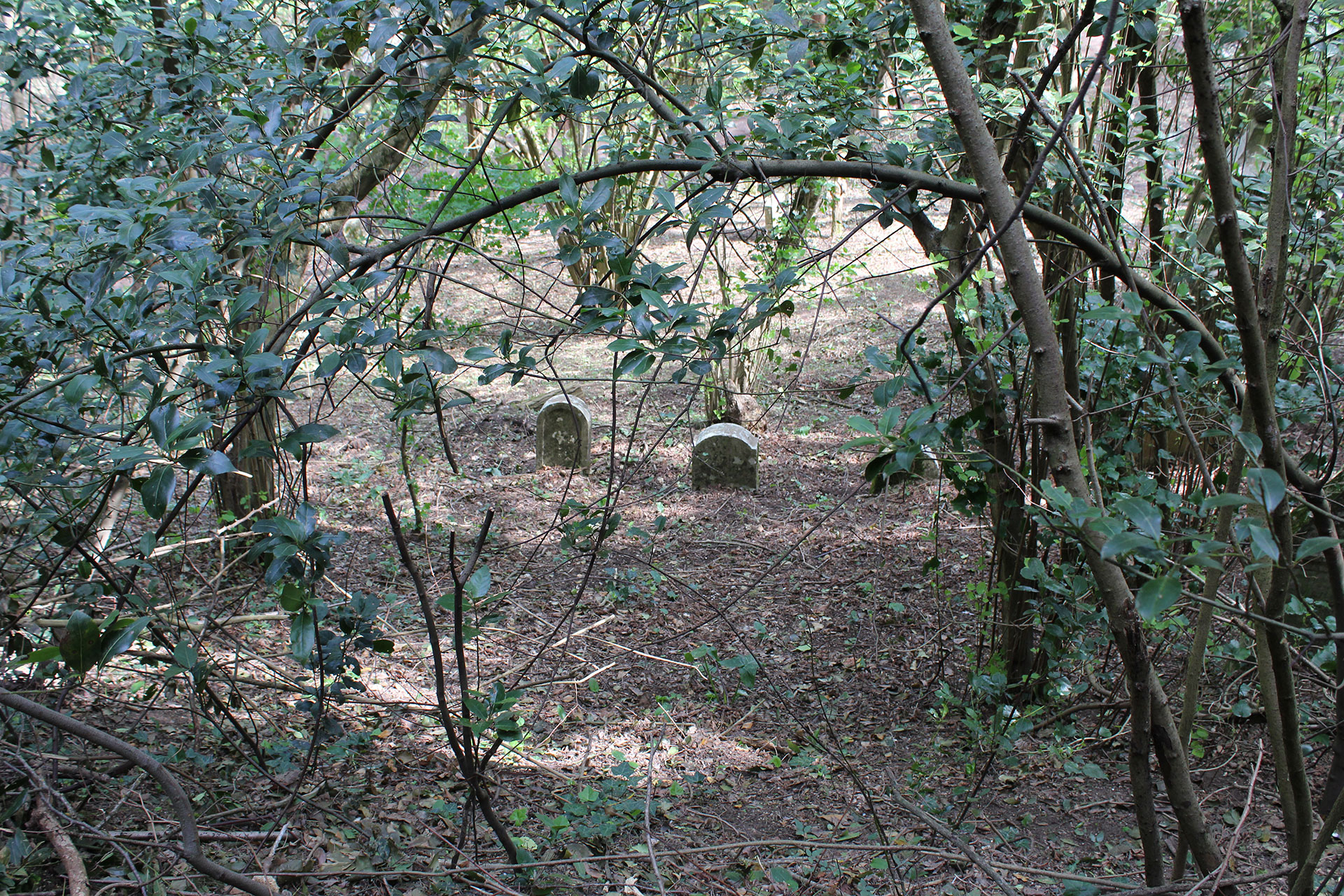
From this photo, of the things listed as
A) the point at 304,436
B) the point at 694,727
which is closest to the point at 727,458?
the point at 694,727

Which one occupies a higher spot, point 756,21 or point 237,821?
point 756,21

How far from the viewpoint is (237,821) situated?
267 centimetres

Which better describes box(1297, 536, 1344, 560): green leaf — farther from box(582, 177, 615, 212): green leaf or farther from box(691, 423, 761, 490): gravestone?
box(691, 423, 761, 490): gravestone

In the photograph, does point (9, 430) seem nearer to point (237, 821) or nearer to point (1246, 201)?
point (237, 821)

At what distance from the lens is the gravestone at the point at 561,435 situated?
6.57 metres

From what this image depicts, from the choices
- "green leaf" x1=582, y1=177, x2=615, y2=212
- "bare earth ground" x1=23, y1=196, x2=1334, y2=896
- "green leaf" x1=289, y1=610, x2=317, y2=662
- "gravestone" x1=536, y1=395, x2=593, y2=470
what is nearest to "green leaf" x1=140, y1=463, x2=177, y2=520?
"green leaf" x1=289, y1=610, x2=317, y2=662

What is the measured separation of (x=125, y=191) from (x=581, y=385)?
6455 mm

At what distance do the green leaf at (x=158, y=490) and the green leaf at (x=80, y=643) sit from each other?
0.27m

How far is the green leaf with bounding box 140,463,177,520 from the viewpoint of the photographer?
4.42ft

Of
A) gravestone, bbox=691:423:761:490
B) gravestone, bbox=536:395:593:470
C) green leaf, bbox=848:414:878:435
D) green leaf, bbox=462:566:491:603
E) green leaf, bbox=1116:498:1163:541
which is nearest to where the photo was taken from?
green leaf, bbox=1116:498:1163:541

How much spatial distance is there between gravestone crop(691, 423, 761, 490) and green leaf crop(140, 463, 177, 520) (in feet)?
16.4

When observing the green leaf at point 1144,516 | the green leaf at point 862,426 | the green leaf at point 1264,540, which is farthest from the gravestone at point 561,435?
the green leaf at point 1264,540

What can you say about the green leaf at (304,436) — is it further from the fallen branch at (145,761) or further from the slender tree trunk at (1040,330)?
the slender tree trunk at (1040,330)

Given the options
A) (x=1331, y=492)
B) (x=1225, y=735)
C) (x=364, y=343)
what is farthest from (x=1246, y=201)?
(x=364, y=343)
